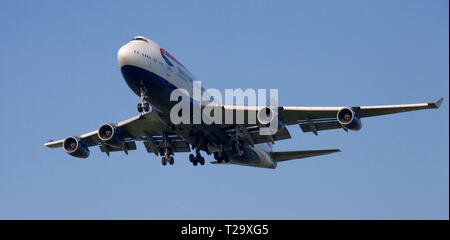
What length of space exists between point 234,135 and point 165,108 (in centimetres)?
698

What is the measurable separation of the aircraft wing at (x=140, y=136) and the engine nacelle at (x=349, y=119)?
39.5 feet

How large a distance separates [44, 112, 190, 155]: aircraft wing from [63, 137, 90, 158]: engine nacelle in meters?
0.45

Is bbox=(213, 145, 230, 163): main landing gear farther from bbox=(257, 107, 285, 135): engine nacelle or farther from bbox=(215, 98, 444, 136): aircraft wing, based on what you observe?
bbox=(257, 107, 285, 135): engine nacelle

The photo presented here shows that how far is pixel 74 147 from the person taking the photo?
4606 cm

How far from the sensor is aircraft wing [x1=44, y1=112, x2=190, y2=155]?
4272 cm

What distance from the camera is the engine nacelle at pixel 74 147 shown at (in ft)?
151

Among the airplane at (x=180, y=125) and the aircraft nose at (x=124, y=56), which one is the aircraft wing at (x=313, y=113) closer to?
the airplane at (x=180, y=125)

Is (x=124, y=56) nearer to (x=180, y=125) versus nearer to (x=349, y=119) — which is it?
(x=180, y=125)

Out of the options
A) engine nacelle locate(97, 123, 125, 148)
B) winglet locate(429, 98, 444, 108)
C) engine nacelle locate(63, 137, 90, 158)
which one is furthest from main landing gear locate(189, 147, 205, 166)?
winglet locate(429, 98, 444, 108)

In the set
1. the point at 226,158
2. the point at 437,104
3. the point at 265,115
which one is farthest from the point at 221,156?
the point at 437,104

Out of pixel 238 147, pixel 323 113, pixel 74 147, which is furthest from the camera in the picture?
pixel 74 147

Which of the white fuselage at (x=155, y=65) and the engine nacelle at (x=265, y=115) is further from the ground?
the white fuselage at (x=155, y=65)

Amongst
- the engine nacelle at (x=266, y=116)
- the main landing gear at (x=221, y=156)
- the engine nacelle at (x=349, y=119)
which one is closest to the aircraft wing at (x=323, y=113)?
the engine nacelle at (x=349, y=119)

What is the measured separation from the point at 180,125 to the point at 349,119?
11.1 metres
